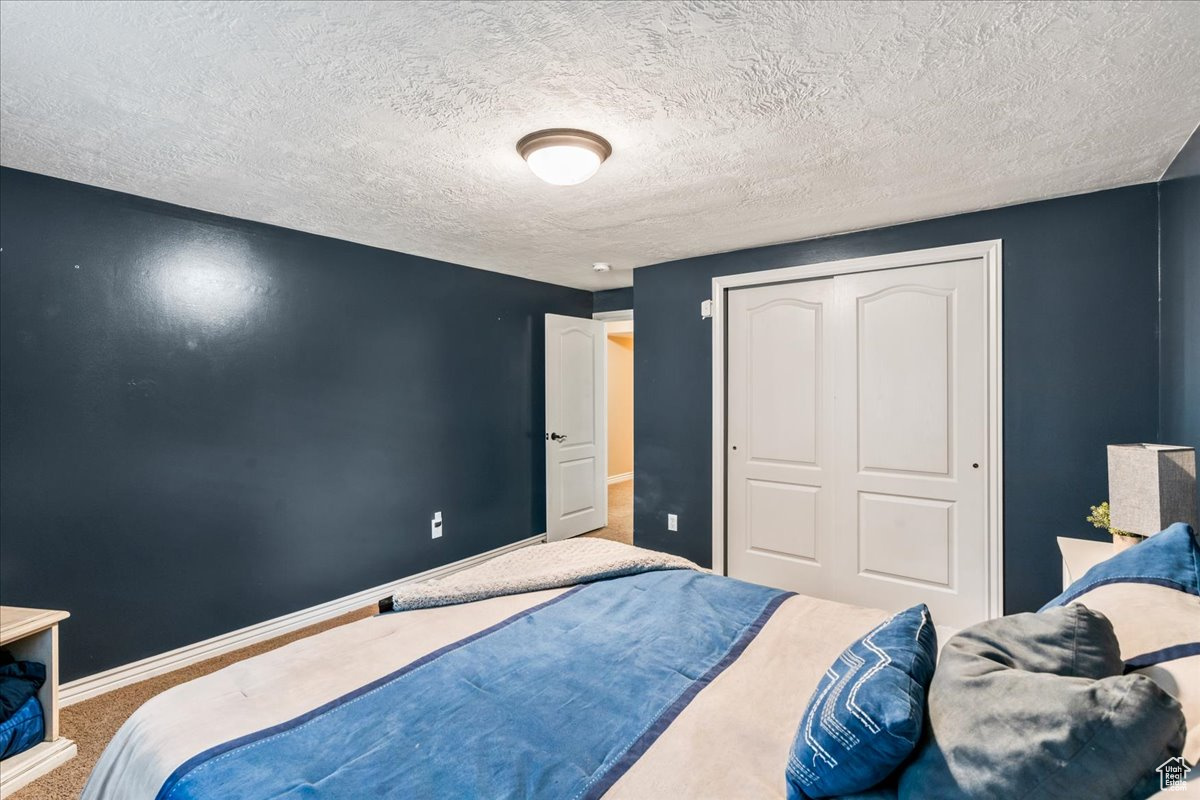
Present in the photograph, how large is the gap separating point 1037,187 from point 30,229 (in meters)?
4.64

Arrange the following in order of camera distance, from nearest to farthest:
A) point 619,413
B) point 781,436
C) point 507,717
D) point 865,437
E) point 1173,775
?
point 1173,775
point 507,717
point 865,437
point 781,436
point 619,413

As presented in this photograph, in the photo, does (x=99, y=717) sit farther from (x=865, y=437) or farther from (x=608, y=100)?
(x=865, y=437)

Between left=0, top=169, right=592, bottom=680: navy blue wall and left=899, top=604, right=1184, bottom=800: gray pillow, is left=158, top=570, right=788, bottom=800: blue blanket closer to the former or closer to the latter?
left=899, top=604, right=1184, bottom=800: gray pillow

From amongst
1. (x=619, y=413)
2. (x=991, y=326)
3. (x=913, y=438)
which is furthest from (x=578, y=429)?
(x=991, y=326)

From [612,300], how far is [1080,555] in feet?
13.2

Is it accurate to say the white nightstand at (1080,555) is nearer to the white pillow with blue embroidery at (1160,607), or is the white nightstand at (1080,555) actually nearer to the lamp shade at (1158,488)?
the lamp shade at (1158,488)

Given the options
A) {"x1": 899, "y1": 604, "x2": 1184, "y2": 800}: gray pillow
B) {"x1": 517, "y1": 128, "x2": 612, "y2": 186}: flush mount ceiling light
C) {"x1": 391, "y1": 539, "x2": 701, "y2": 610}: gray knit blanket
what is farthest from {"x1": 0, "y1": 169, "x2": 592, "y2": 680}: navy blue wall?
{"x1": 899, "y1": 604, "x2": 1184, "y2": 800}: gray pillow

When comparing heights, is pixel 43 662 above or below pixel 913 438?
below

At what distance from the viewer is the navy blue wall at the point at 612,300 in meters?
5.33

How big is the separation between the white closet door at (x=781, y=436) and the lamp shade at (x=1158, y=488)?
158 centimetres

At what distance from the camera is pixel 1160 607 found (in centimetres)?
112

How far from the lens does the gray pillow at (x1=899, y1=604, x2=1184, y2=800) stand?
28.8 inches

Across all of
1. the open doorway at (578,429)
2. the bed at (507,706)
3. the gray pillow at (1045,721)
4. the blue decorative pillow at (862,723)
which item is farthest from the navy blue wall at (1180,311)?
the open doorway at (578,429)

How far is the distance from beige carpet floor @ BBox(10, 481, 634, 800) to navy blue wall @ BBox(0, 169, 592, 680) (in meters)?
0.15
